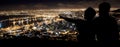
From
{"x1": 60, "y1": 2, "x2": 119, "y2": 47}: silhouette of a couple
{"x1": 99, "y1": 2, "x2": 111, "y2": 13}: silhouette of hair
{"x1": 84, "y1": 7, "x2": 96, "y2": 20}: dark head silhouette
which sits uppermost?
{"x1": 99, "y1": 2, "x2": 111, "y2": 13}: silhouette of hair

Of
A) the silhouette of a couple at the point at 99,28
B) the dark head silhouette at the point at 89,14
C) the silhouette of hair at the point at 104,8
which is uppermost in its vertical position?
the silhouette of hair at the point at 104,8

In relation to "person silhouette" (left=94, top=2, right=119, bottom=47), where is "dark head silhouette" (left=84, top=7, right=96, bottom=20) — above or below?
above

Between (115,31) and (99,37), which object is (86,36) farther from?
(115,31)

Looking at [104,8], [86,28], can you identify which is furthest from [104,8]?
[86,28]

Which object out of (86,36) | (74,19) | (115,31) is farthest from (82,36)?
(115,31)

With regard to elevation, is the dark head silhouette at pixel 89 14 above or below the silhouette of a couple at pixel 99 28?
above

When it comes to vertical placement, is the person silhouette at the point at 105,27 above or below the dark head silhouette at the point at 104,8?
below

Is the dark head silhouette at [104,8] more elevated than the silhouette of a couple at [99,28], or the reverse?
the dark head silhouette at [104,8]
